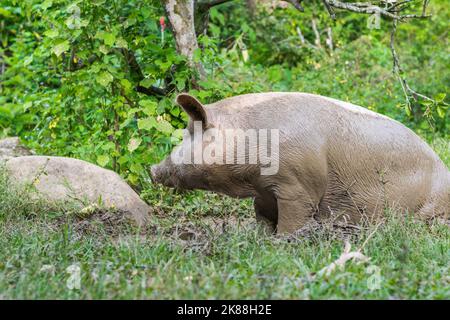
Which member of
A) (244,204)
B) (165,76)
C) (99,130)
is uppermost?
(165,76)

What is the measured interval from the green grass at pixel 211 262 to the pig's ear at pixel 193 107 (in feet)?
2.57

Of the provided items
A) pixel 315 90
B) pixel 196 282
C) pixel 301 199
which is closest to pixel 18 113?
pixel 315 90

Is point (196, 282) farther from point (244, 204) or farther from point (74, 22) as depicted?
point (74, 22)

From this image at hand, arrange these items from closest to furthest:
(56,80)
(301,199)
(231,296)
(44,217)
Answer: (231,296), (301,199), (44,217), (56,80)

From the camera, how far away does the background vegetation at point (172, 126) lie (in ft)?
13.8

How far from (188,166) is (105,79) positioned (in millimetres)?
1893

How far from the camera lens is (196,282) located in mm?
4082

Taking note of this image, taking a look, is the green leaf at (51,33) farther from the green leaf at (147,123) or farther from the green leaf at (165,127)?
the green leaf at (165,127)

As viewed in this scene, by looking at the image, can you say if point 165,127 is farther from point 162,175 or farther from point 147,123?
point 162,175

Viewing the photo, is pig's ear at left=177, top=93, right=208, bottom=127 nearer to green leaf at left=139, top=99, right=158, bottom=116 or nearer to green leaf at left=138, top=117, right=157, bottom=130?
green leaf at left=138, top=117, right=157, bottom=130

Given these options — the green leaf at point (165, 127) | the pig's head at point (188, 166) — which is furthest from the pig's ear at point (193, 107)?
the green leaf at point (165, 127)

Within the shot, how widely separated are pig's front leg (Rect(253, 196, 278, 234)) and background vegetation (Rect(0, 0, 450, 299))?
0.35ft

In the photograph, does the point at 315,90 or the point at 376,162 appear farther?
the point at 315,90

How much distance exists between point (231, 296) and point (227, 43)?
336 inches
